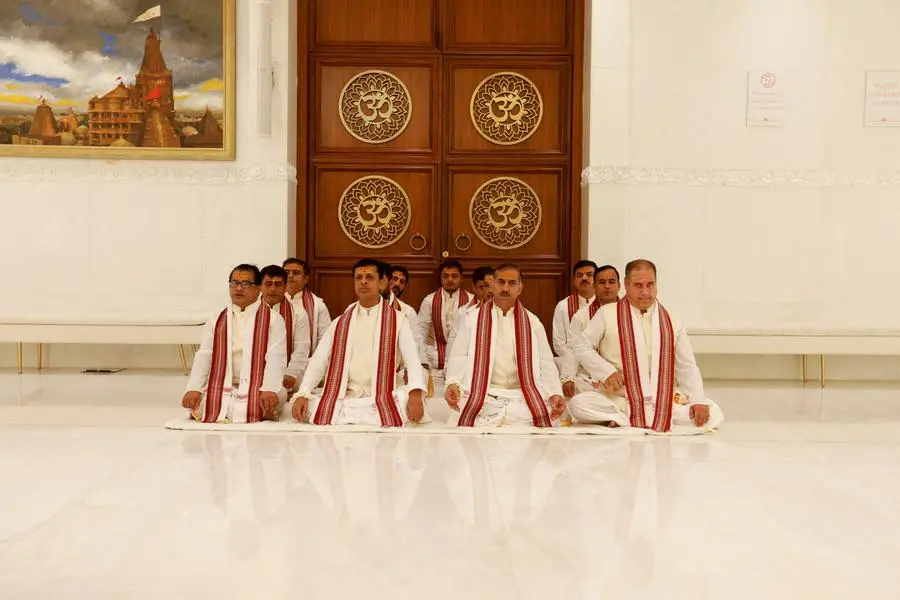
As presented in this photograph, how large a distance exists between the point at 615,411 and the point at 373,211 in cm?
365

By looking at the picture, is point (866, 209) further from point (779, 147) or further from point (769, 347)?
point (769, 347)

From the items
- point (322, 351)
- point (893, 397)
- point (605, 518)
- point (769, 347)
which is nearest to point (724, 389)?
point (769, 347)

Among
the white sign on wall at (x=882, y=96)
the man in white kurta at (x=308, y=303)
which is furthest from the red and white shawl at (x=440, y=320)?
the white sign on wall at (x=882, y=96)

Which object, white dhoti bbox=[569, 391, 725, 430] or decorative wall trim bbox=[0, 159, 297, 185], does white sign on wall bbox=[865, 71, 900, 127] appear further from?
decorative wall trim bbox=[0, 159, 297, 185]

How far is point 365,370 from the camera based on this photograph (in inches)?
206

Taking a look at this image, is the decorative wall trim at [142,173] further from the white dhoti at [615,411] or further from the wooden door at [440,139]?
the white dhoti at [615,411]

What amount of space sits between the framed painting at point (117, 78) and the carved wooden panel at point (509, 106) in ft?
6.63

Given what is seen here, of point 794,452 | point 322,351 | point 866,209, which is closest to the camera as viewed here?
point 794,452

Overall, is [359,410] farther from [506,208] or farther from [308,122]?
[308,122]

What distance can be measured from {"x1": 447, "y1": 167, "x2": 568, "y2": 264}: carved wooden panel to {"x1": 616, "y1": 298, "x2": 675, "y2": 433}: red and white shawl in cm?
299

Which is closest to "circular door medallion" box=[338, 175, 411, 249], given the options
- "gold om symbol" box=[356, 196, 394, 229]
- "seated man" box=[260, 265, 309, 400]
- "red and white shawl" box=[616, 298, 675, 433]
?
"gold om symbol" box=[356, 196, 394, 229]

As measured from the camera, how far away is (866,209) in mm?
7367

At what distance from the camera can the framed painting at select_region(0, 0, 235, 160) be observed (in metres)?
7.39

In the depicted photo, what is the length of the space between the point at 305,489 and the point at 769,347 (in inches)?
177
